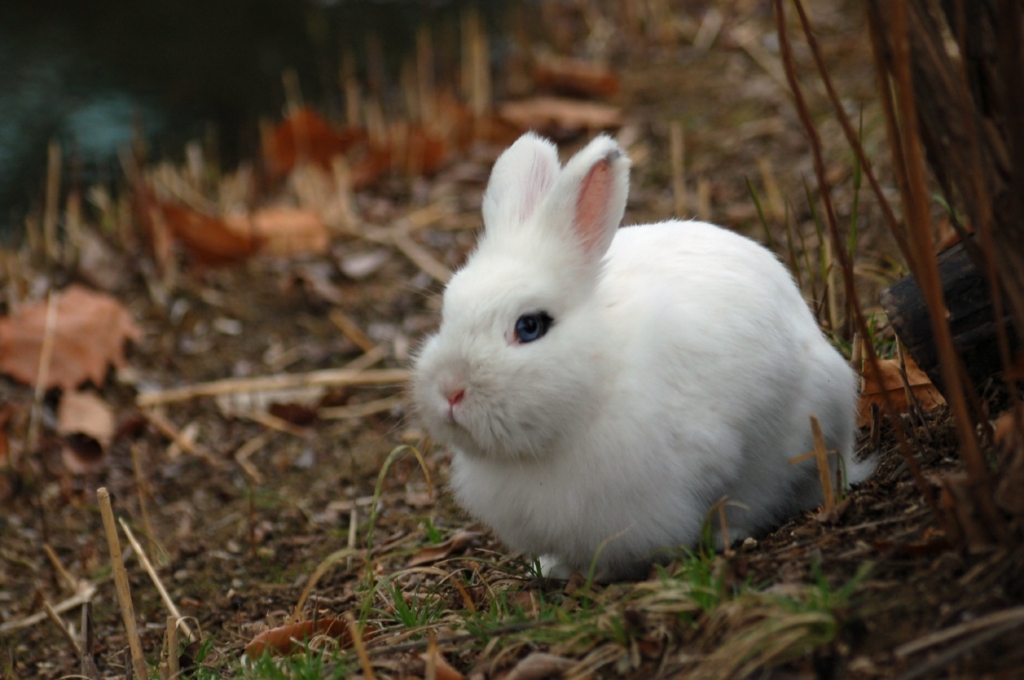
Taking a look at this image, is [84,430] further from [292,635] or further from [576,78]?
[576,78]

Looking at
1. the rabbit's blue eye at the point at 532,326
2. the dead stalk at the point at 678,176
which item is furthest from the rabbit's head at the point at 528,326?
the dead stalk at the point at 678,176

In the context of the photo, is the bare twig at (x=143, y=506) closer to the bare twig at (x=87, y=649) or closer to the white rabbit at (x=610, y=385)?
the bare twig at (x=87, y=649)

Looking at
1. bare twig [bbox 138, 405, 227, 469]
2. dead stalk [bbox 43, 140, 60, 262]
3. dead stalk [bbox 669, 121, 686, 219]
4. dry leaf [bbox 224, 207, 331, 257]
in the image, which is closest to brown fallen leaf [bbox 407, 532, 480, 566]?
A: bare twig [bbox 138, 405, 227, 469]

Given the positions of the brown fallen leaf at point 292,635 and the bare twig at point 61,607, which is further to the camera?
the bare twig at point 61,607

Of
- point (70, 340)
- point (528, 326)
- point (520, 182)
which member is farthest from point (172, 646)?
point (70, 340)

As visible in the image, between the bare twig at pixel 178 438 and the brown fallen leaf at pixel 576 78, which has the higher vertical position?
the brown fallen leaf at pixel 576 78

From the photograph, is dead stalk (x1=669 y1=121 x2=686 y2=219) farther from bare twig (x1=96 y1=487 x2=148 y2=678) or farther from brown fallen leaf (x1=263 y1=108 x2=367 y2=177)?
bare twig (x1=96 y1=487 x2=148 y2=678)
